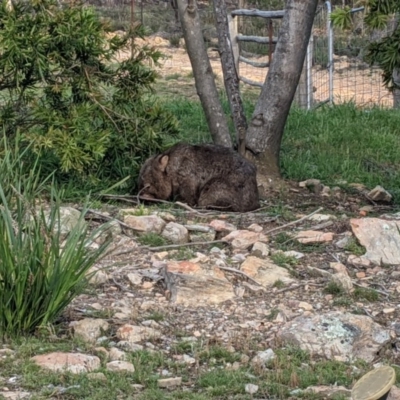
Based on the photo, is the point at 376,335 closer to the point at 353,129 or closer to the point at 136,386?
the point at 136,386

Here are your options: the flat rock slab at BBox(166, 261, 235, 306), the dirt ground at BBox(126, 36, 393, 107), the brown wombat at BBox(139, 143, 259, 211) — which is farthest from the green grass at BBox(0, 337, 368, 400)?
the dirt ground at BBox(126, 36, 393, 107)

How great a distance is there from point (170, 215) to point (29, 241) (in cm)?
293

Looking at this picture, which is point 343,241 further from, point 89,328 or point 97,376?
point 97,376

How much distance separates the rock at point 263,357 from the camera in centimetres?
464

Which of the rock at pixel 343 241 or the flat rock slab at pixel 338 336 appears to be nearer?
the flat rock slab at pixel 338 336

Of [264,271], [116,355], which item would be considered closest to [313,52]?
[264,271]

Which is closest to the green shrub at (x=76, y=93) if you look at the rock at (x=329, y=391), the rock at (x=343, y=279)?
the rock at (x=343, y=279)

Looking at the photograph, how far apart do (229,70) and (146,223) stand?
296 centimetres

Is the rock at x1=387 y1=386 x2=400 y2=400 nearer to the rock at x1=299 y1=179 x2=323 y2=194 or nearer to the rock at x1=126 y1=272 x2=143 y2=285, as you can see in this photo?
the rock at x1=126 y1=272 x2=143 y2=285

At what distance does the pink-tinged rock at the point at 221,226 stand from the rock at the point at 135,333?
223 centimetres

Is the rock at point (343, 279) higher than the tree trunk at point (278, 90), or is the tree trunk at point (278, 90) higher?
the tree trunk at point (278, 90)

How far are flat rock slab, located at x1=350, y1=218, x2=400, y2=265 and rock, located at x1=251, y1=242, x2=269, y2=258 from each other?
2.45 ft

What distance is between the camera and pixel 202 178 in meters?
8.48

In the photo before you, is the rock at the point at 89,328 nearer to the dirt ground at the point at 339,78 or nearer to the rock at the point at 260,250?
the rock at the point at 260,250
